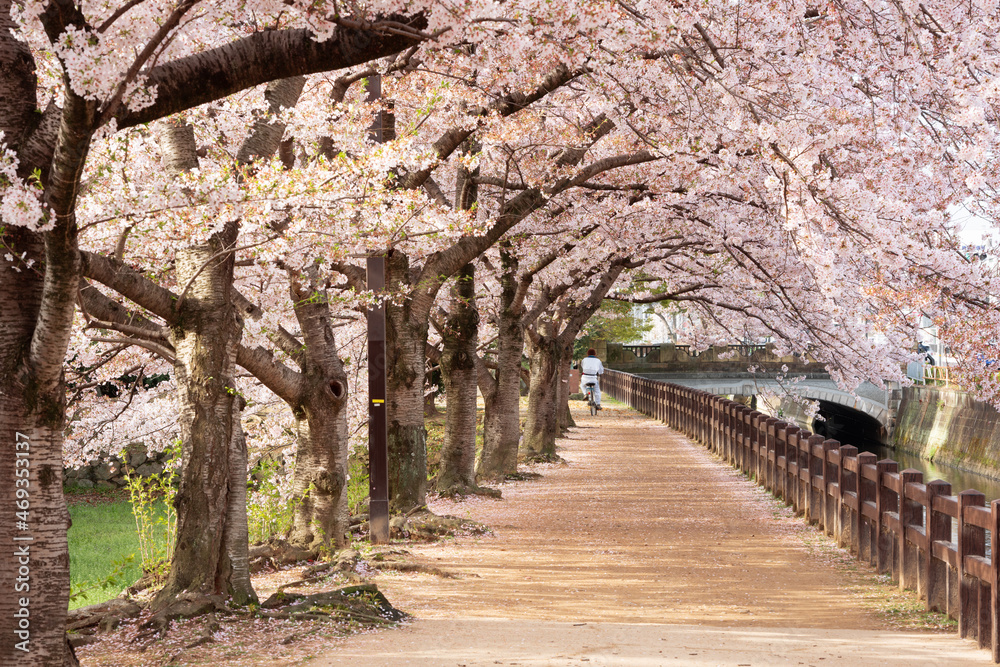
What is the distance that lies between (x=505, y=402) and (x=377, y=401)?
26.5ft

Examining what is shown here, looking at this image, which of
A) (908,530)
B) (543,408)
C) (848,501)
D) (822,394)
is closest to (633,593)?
(908,530)

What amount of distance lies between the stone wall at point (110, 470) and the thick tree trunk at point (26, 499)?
2038cm

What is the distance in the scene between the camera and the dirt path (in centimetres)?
659

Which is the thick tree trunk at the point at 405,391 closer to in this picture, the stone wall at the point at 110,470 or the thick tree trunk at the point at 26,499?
the thick tree trunk at the point at 26,499

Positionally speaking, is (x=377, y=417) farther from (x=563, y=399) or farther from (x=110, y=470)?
(x=563, y=399)

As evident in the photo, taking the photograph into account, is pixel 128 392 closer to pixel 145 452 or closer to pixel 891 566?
pixel 891 566

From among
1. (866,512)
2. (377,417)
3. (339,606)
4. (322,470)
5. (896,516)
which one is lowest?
(339,606)

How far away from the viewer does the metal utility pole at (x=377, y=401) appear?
10922 millimetres

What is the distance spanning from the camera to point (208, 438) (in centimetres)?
767

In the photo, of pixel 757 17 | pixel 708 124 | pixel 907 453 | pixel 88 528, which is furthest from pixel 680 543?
pixel 907 453

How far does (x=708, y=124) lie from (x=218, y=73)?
6.30m

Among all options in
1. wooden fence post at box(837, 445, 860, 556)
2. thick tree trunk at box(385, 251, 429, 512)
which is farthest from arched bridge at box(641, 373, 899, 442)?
thick tree trunk at box(385, 251, 429, 512)

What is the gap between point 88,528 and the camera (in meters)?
20.9

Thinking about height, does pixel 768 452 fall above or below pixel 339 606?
above
